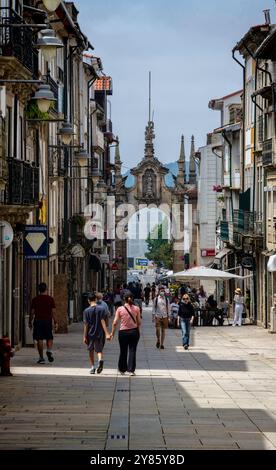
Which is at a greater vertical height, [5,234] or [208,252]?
[208,252]

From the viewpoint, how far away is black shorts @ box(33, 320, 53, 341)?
84.4ft

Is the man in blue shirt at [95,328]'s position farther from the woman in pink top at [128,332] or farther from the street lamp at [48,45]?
the street lamp at [48,45]

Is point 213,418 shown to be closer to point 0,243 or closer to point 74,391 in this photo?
point 74,391

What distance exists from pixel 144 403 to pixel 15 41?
32.7 ft

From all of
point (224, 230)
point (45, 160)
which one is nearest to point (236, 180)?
point (224, 230)

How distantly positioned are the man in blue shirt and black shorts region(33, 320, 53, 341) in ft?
6.68

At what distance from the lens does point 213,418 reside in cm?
1700

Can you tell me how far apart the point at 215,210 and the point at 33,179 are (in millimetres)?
51049

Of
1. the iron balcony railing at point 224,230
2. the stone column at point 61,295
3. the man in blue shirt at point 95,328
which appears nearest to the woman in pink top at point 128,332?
the man in blue shirt at point 95,328

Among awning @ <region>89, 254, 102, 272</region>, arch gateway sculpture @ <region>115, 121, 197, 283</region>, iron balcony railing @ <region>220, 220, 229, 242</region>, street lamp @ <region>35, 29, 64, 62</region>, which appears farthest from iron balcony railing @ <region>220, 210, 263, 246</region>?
arch gateway sculpture @ <region>115, 121, 197, 283</region>

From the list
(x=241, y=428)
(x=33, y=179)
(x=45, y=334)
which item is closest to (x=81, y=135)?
(x=33, y=179)

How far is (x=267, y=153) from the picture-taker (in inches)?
1780

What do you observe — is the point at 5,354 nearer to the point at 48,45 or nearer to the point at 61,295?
the point at 48,45
